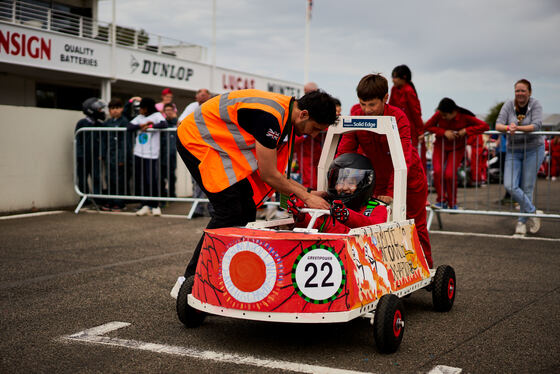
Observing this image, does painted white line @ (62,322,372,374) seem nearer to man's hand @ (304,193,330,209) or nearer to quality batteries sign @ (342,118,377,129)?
man's hand @ (304,193,330,209)

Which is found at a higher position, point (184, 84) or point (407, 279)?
point (184, 84)

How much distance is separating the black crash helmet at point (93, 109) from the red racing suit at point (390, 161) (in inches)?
293

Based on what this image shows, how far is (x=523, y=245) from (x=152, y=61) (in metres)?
21.1

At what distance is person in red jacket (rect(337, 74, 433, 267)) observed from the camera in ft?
17.0

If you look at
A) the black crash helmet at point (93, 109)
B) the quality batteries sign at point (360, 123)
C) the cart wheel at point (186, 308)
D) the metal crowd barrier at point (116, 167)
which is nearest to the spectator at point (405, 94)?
the quality batteries sign at point (360, 123)

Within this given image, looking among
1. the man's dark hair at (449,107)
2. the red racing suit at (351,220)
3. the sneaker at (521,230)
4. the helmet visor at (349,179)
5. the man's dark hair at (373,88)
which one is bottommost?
the sneaker at (521,230)

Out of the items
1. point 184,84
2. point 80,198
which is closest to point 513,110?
point 80,198

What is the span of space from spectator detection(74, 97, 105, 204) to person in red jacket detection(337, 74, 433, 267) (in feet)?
23.2

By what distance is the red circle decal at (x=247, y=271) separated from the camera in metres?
3.80

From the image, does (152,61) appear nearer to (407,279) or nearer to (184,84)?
(184,84)

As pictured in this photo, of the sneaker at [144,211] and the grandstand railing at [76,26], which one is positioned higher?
the grandstand railing at [76,26]

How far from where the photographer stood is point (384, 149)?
17.9ft

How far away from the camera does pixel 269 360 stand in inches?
147

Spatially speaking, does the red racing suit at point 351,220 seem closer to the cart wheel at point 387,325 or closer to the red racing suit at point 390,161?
the red racing suit at point 390,161
